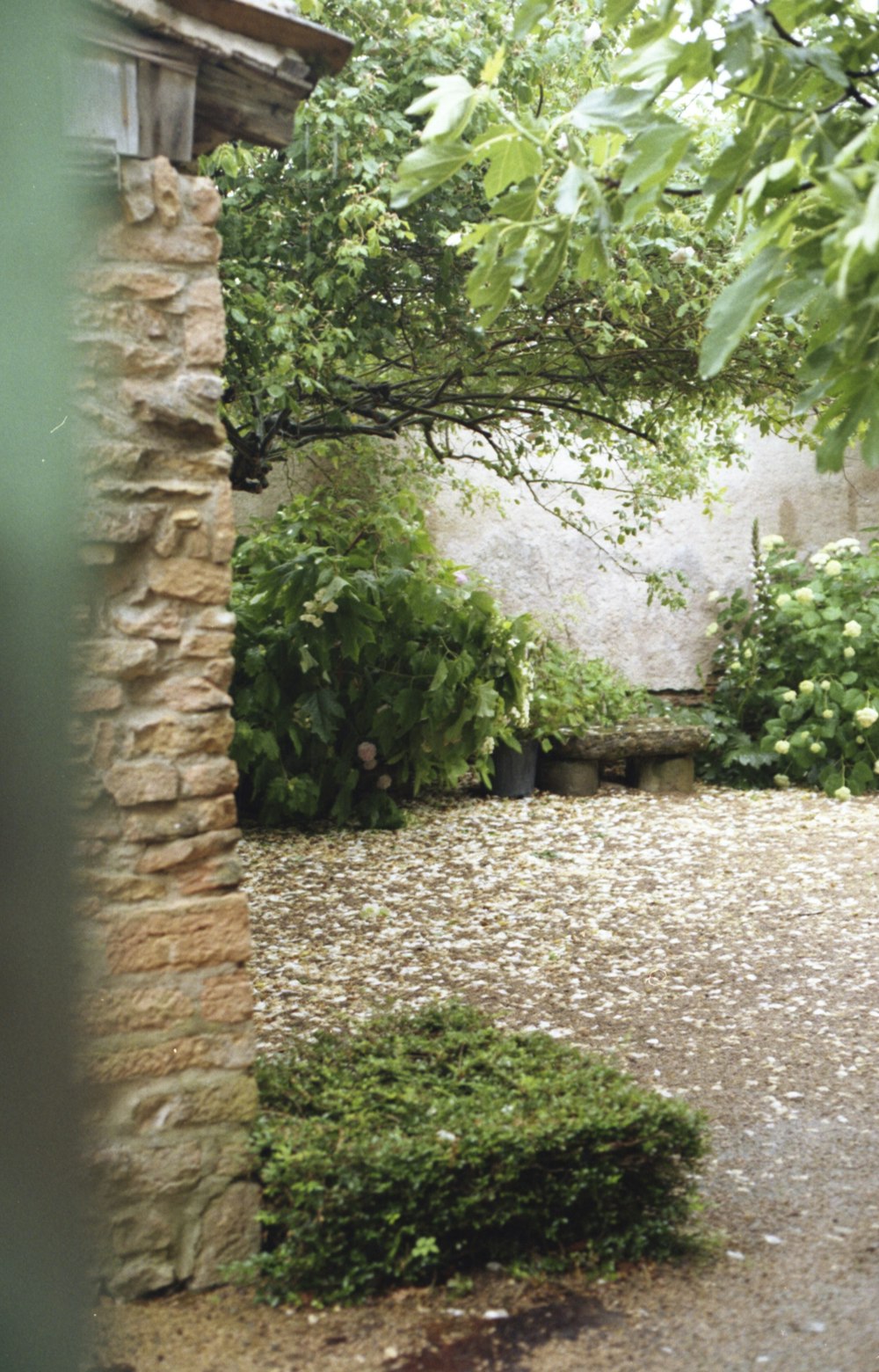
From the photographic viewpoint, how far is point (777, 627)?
790 cm

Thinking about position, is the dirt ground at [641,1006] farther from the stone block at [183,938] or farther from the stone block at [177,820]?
the stone block at [177,820]

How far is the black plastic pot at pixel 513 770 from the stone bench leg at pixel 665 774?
729 mm

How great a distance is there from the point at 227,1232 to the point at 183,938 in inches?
24.3

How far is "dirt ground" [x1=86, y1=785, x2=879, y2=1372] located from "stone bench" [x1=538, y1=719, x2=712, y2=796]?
6.1 inches

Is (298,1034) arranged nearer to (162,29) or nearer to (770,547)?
(162,29)

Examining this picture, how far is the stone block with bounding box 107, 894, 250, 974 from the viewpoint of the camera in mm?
2326

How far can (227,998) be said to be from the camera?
2.42 m

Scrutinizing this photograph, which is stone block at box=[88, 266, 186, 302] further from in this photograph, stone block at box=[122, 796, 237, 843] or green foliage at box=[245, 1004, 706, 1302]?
green foliage at box=[245, 1004, 706, 1302]

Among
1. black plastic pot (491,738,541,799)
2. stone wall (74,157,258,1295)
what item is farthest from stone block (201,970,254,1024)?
black plastic pot (491,738,541,799)

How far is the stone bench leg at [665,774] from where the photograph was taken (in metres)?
7.35

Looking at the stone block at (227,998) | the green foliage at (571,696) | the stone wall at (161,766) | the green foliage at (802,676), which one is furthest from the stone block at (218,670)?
the green foliage at (802,676)

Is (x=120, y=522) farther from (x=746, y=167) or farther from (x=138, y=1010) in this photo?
(x=746, y=167)

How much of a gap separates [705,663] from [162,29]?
682cm

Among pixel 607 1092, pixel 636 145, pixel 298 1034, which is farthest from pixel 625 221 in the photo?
pixel 298 1034
